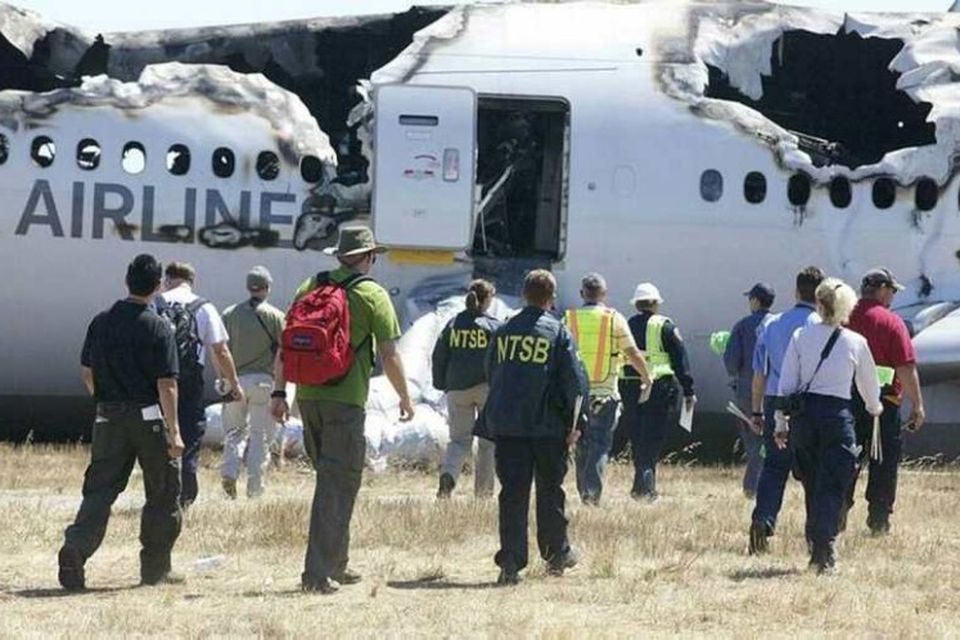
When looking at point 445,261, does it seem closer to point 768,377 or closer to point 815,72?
point 815,72

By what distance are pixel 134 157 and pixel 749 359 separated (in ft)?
24.7

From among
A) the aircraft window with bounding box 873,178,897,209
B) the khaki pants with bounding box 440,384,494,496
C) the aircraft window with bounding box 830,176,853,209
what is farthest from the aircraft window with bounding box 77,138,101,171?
the aircraft window with bounding box 873,178,897,209

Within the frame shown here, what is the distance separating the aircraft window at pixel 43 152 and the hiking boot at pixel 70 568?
10.6 meters

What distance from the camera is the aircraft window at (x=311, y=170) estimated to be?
22.8 meters

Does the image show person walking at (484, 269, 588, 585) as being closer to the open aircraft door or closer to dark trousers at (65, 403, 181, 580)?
dark trousers at (65, 403, 181, 580)

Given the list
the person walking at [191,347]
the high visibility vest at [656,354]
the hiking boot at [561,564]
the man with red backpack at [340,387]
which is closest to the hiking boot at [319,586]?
the man with red backpack at [340,387]

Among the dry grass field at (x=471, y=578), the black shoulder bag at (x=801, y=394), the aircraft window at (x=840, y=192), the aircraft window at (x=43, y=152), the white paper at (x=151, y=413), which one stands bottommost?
the dry grass field at (x=471, y=578)

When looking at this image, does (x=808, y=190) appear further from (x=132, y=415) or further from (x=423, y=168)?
(x=132, y=415)

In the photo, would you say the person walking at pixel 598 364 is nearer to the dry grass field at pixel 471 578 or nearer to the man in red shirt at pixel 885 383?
the dry grass field at pixel 471 578

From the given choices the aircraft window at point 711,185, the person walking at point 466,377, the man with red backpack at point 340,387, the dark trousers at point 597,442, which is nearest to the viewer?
the man with red backpack at point 340,387

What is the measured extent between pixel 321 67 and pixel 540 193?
301cm

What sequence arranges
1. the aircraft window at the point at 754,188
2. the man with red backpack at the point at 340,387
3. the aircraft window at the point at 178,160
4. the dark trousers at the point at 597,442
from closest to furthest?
the man with red backpack at the point at 340,387 < the dark trousers at the point at 597,442 < the aircraft window at the point at 178,160 < the aircraft window at the point at 754,188

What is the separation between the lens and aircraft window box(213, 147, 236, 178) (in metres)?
22.7

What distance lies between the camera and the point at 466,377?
1756 cm
